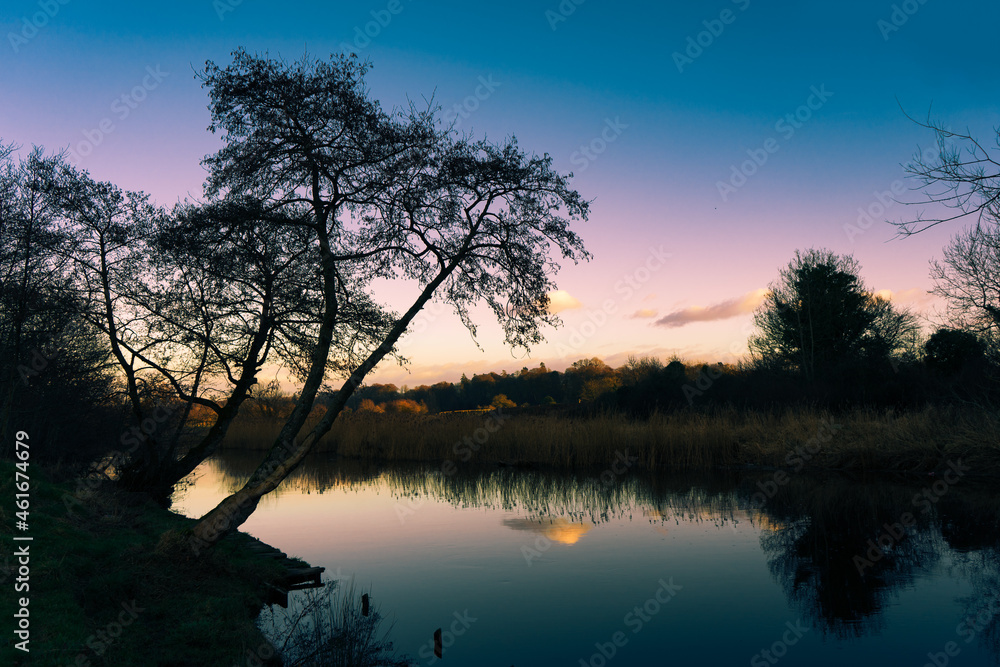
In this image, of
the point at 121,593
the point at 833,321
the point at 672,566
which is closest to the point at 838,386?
the point at 833,321

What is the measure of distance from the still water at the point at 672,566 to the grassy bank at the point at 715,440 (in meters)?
1.58

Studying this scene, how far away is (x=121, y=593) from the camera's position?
818 centimetres

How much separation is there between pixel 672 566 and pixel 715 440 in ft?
48.4

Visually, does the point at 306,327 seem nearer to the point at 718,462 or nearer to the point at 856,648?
the point at 856,648

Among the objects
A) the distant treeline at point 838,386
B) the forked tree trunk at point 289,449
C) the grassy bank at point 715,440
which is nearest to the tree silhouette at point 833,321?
the distant treeline at point 838,386

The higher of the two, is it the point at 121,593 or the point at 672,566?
the point at 121,593

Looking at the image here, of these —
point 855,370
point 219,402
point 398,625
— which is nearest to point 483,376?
point 855,370

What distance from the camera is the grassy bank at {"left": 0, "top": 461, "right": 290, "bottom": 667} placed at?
6539mm

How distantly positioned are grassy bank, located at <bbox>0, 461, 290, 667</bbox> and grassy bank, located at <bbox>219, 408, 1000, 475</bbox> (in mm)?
17297

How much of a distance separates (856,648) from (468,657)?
15.8ft

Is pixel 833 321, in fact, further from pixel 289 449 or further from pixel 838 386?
pixel 289 449

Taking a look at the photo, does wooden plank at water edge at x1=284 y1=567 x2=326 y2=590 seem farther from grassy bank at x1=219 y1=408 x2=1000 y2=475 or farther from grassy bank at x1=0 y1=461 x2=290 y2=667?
grassy bank at x1=219 y1=408 x2=1000 y2=475

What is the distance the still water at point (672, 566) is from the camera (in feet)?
26.5

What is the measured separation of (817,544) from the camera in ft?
41.5
